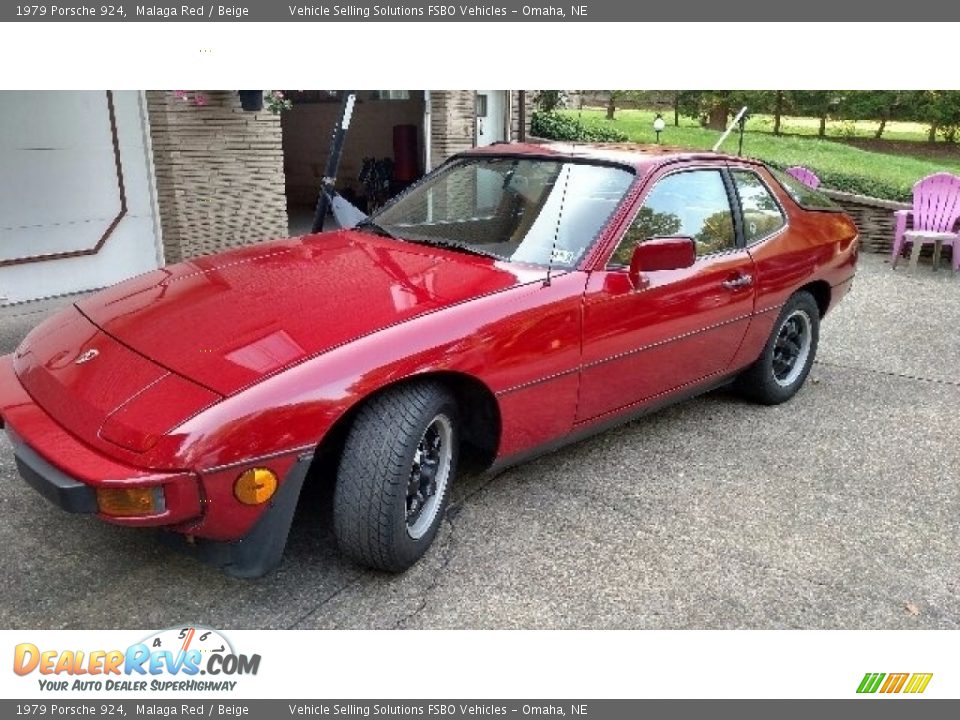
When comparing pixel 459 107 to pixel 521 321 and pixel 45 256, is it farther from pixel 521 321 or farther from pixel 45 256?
pixel 521 321

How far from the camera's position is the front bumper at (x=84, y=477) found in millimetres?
2205

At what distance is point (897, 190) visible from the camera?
9.19 metres

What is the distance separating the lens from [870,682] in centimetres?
233

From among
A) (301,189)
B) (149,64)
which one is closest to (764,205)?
(149,64)

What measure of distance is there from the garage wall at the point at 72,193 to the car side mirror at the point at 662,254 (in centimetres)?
471

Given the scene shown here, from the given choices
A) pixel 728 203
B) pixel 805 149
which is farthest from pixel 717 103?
pixel 728 203

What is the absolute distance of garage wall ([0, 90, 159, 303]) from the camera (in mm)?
5746

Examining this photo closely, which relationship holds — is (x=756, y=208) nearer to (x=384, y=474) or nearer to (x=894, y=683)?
(x=894, y=683)

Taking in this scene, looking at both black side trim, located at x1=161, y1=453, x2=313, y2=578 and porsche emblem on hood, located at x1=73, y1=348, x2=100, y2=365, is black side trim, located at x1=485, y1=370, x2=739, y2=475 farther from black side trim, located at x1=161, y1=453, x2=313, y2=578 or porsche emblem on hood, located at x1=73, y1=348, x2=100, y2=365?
porsche emblem on hood, located at x1=73, y1=348, x2=100, y2=365

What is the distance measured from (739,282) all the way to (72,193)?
4.99 meters

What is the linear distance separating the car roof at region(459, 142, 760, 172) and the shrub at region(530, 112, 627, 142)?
7.69 metres

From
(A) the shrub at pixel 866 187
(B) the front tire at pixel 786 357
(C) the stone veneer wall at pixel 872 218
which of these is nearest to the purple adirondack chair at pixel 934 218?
(C) the stone veneer wall at pixel 872 218

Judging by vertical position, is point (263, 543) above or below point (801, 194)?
below

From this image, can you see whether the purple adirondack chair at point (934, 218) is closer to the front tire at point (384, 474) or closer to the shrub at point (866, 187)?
the shrub at point (866, 187)
